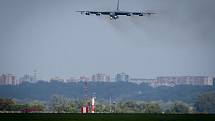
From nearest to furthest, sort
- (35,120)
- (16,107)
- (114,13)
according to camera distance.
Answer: (35,120) → (114,13) → (16,107)

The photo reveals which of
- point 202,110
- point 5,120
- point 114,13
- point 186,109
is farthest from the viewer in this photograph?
point 202,110

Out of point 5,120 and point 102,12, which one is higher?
point 102,12

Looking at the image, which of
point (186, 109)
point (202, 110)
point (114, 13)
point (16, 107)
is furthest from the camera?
point (202, 110)

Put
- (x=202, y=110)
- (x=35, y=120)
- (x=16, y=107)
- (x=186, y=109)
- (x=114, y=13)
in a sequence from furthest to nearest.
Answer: (x=202, y=110)
(x=186, y=109)
(x=16, y=107)
(x=114, y=13)
(x=35, y=120)

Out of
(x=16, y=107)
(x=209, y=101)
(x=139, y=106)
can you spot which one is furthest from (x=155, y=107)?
(x=16, y=107)

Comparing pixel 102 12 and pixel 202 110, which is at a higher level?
pixel 102 12

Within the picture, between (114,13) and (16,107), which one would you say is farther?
(16,107)

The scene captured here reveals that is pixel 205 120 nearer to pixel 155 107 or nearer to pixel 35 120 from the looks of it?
pixel 35 120

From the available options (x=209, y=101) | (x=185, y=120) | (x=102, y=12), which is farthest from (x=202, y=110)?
(x=185, y=120)

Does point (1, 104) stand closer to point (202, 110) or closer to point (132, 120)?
point (202, 110)
